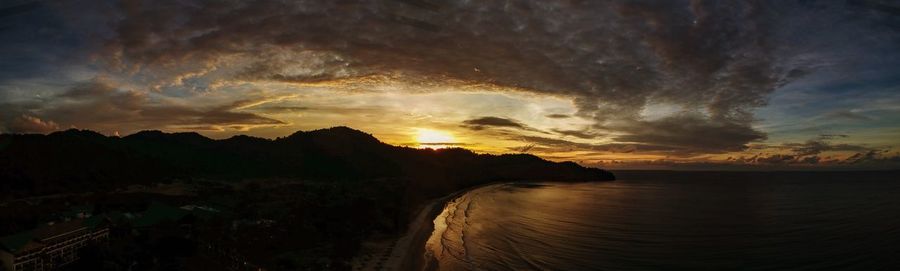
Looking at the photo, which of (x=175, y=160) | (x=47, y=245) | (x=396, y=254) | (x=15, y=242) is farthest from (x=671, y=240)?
(x=175, y=160)

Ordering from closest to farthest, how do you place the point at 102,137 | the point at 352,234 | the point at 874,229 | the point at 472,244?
the point at 352,234
the point at 472,244
the point at 874,229
the point at 102,137

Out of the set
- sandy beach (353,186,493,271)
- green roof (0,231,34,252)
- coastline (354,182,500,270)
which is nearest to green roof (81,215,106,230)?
green roof (0,231,34,252)

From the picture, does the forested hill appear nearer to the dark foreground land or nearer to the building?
the dark foreground land

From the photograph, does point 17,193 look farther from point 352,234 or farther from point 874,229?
point 874,229

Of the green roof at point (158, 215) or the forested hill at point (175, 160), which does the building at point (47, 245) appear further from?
the forested hill at point (175, 160)

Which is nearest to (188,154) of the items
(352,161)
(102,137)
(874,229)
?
(102,137)

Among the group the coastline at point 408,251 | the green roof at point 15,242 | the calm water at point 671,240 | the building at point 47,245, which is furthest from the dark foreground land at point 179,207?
the calm water at point 671,240
